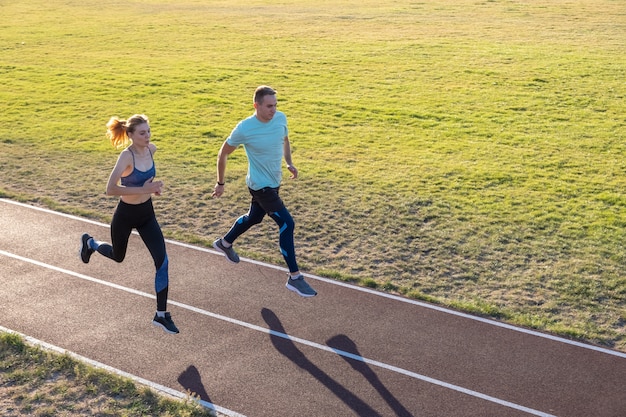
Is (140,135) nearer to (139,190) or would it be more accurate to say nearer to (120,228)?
(139,190)

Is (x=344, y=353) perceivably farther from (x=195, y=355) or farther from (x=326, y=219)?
(x=326, y=219)

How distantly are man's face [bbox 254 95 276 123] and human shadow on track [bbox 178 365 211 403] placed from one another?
2.94 m

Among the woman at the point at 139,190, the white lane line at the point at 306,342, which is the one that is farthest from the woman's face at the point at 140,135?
Result: the white lane line at the point at 306,342

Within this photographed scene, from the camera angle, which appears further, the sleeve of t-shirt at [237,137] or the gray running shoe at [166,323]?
the sleeve of t-shirt at [237,137]

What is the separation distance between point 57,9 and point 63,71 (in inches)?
764

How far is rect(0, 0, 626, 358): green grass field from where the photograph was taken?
10.6 metres

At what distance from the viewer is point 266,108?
880 cm

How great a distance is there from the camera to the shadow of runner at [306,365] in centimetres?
710

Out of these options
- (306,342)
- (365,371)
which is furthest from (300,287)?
(365,371)

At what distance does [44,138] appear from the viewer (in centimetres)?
1806

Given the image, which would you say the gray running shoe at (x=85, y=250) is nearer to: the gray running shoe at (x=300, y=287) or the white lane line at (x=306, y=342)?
the white lane line at (x=306, y=342)

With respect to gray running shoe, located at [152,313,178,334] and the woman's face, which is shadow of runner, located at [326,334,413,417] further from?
the woman's face

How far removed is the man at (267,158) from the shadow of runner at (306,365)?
0.74 metres

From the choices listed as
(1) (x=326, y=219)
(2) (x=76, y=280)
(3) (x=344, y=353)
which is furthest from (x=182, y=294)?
(1) (x=326, y=219)
